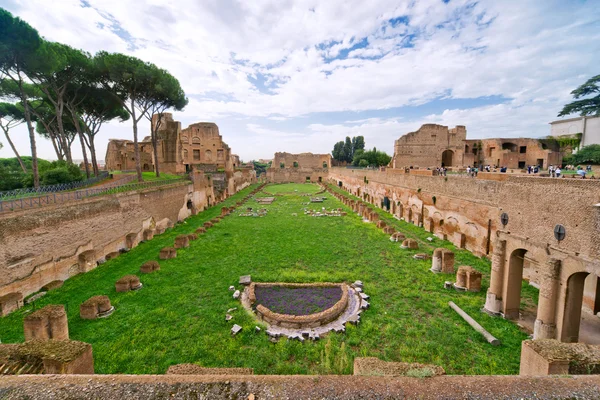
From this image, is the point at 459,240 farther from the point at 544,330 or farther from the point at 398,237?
the point at 544,330

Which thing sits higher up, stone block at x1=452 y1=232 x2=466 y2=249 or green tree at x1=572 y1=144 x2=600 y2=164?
green tree at x1=572 y1=144 x2=600 y2=164

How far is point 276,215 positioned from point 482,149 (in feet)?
90.8

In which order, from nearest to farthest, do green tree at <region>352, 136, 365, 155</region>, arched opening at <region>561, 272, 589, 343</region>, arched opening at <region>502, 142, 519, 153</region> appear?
arched opening at <region>561, 272, 589, 343</region> → arched opening at <region>502, 142, 519, 153</region> → green tree at <region>352, 136, 365, 155</region>

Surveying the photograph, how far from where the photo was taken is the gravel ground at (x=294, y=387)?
2.14 m

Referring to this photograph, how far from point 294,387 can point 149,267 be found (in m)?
9.27

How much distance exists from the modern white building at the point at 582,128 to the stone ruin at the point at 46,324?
1420 inches

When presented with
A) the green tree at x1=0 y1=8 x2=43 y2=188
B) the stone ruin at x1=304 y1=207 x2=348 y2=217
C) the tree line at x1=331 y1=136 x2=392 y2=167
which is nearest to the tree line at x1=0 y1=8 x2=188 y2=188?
the green tree at x1=0 y1=8 x2=43 y2=188

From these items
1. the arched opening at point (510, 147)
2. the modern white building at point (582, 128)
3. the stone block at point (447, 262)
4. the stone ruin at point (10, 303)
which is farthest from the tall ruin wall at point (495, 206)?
the modern white building at point (582, 128)

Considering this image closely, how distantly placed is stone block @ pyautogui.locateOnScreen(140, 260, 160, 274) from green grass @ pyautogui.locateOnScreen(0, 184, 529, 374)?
1.02 ft

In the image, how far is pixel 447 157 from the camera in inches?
1400

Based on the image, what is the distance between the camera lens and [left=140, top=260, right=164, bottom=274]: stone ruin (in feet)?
31.9

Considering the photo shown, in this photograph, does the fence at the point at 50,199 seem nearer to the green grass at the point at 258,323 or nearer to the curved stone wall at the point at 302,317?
the green grass at the point at 258,323

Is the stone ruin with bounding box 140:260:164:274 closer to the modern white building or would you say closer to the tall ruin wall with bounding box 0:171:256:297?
the tall ruin wall with bounding box 0:171:256:297

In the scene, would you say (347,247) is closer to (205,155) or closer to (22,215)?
(22,215)
